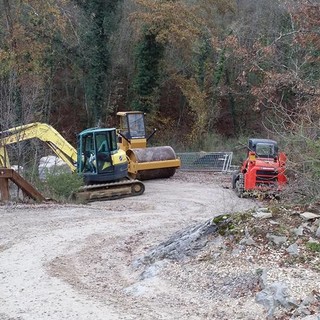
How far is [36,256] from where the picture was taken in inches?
386

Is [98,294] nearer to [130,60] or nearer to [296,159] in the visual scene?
[296,159]

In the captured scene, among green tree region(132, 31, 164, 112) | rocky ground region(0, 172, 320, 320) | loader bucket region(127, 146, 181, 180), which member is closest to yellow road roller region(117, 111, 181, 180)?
loader bucket region(127, 146, 181, 180)

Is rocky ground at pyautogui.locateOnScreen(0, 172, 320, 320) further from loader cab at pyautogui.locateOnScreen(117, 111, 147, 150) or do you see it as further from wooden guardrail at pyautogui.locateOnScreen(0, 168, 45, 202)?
loader cab at pyautogui.locateOnScreen(117, 111, 147, 150)

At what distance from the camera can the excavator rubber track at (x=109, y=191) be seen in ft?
58.6

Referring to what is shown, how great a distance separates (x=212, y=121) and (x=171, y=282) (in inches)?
1007

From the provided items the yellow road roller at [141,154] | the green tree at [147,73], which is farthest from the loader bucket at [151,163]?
the green tree at [147,73]

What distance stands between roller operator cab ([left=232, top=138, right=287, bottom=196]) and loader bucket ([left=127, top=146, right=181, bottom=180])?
143 inches

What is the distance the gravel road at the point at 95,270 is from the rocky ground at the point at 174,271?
0.05ft

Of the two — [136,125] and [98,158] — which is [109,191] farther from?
[136,125]

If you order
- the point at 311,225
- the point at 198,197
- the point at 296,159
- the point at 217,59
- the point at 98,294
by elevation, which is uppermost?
the point at 217,59

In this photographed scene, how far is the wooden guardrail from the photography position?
14.7 m

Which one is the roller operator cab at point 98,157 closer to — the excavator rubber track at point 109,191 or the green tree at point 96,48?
the excavator rubber track at point 109,191

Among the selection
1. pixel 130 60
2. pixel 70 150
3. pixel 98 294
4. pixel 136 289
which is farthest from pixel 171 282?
pixel 130 60

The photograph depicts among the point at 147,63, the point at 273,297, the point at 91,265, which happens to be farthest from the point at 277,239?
the point at 147,63
